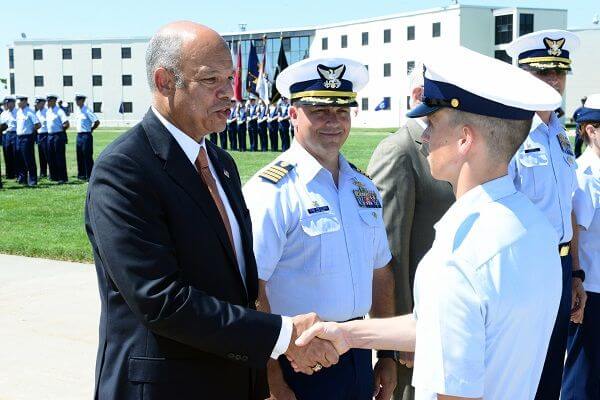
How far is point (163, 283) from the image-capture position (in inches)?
90.7

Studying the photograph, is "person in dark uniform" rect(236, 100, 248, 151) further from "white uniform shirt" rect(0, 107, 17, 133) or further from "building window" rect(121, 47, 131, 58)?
"building window" rect(121, 47, 131, 58)

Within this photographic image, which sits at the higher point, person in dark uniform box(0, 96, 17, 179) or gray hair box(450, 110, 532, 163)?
gray hair box(450, 110, 532, 163)

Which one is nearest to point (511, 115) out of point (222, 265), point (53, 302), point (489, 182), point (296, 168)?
point (489, 182)

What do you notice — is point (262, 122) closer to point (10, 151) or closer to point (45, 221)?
point (10, 151)

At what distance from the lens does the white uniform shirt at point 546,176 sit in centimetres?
420

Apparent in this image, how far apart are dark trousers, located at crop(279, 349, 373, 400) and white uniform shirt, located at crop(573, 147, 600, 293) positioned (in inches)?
83.0

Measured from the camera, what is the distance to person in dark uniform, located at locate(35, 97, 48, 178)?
20031 millimetres

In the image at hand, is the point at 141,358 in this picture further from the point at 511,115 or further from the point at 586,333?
the point at 586,333

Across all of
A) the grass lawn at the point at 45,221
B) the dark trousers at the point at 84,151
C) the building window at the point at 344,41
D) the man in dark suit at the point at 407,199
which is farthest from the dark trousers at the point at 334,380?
the building window at the point at 344,41

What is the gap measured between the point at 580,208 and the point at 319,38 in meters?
76.2

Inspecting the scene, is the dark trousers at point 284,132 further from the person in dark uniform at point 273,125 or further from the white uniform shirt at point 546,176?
the white uniform shirt at point 546,176

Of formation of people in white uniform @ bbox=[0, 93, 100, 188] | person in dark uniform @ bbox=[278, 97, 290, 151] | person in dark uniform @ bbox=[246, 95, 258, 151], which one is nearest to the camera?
formation of people in white uniform @ bbox=[0, 93, 100, 188]

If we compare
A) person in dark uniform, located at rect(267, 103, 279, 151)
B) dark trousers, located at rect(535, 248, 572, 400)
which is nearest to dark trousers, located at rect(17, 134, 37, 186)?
person in dark uniform, located at rect(267, 103, 279, 151)

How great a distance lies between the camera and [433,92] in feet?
6.88
